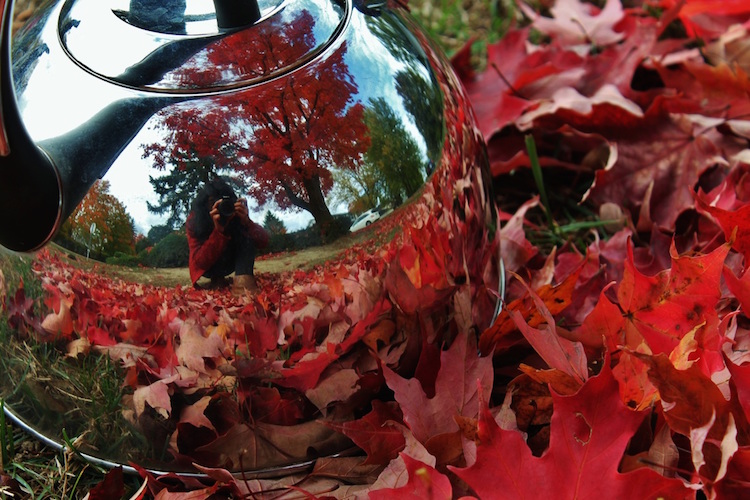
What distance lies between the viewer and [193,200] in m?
0.91

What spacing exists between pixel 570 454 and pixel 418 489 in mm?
166

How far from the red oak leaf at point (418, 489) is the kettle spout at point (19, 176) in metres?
0.48

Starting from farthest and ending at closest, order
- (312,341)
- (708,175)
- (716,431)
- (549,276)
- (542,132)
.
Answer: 1. (542,132)
2. (708,175)
3. (549,276)
4. (312,341)
5. (716,431)

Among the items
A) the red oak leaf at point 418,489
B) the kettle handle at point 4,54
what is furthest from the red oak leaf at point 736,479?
the kettle handle at point 4,54

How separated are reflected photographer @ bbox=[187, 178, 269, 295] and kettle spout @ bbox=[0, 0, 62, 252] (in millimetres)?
166

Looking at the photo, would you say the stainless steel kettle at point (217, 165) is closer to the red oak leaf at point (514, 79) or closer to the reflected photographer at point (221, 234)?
the reflected photographer at point (221, 234)

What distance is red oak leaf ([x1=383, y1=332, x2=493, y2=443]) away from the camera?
986mm

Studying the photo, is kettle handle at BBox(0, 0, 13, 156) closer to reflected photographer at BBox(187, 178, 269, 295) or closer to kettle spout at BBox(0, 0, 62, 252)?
kettle spout at BBox(0, 0, 62, 252)

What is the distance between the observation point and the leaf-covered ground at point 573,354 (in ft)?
2.81

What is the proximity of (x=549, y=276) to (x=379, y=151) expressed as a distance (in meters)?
0.41

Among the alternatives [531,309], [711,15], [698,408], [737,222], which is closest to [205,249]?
[531,309]

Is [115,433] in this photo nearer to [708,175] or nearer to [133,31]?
[133,31]

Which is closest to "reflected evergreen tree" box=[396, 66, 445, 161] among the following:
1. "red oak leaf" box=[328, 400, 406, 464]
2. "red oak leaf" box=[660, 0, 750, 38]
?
"red oak leaf" box=[328, 400, 406, 464]

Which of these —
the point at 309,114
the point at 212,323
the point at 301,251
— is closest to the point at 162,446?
the point at 212,323
